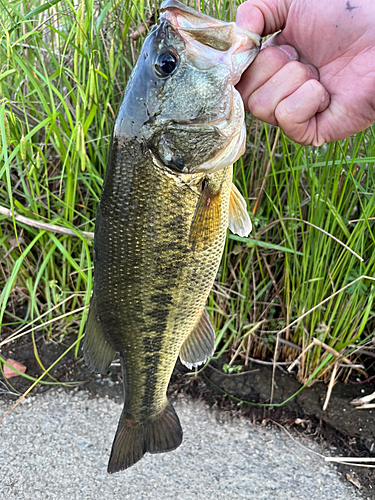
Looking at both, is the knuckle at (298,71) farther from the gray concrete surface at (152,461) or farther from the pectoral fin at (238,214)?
the gray concrete surface at (152,461)

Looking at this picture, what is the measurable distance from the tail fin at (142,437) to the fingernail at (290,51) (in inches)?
54.5

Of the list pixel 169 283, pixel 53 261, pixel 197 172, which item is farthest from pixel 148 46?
pixel 53 261

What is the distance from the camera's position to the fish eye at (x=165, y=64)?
4.01 ft

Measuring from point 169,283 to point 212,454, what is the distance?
1355mm

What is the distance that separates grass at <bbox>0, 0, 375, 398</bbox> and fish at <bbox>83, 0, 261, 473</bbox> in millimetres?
757

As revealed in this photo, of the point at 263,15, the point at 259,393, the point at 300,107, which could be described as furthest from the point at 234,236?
the point at 263,15

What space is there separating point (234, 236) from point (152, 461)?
1267mm

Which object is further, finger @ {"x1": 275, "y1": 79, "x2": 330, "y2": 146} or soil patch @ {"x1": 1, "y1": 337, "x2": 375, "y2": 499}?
soil patch @ {"x1": 1, "y1": 337, "x2": 375, "y2": 499}

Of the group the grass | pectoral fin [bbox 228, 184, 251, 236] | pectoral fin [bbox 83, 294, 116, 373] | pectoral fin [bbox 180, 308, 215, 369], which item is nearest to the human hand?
pectoral fin [bbox 228, 184, 251, 236]

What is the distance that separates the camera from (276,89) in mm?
1357

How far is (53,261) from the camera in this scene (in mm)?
2631

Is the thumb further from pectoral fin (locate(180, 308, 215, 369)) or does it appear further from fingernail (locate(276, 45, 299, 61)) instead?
pectoral fin (locate(180, 308, 215, 369))

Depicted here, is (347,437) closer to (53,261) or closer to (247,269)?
(247,269)

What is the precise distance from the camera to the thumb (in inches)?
52.6
